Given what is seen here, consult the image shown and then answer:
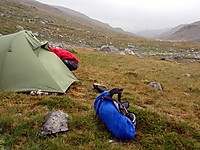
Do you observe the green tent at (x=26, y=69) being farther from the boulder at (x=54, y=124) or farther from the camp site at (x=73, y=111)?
the boulder at (x=54, y=124)

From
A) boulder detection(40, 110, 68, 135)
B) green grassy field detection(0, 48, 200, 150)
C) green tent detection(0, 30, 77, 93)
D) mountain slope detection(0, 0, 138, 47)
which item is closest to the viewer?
green grassy field detection(0, 48, 200, 150)

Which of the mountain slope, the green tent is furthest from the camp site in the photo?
the mountain slope

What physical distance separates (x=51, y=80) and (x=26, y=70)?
891 mm

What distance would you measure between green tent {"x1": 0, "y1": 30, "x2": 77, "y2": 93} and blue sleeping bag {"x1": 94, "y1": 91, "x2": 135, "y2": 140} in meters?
2.66

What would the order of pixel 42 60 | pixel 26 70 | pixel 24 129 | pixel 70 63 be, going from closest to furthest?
1. pixel 24 129
2. pixel 26 70
3. pixel 42 60
4. pixel 70 63

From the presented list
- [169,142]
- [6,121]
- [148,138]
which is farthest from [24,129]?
[169,142]

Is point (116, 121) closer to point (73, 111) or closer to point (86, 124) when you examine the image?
point (86, 124)

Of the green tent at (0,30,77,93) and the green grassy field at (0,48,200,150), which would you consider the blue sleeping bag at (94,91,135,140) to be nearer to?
the green grassy field at (0,48,200,150)

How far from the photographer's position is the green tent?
297 inches

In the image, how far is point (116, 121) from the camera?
529 centimetres

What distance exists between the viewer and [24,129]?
5.30 meters

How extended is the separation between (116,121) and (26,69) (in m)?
3.96

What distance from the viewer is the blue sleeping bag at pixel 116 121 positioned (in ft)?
17.1

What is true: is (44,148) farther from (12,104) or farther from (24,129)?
(12,104)
